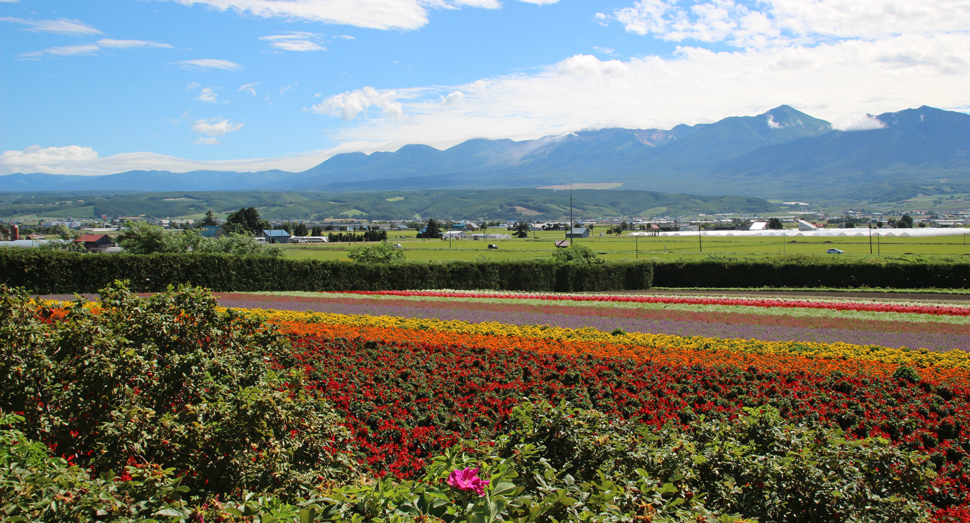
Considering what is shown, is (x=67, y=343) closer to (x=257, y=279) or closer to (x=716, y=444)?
(x=716, y=444)

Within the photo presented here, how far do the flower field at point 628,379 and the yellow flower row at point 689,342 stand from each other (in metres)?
0.04

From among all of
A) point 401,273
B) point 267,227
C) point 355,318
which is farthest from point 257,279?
point 267,227

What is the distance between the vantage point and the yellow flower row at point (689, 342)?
415 inches

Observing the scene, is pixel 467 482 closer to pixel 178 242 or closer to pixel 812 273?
pixel 812 273

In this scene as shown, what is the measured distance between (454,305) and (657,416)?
1395 centimetres

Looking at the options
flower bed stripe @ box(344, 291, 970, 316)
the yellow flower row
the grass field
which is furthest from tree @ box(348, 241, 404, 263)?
the yellow flower row

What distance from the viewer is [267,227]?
12031 centimetres

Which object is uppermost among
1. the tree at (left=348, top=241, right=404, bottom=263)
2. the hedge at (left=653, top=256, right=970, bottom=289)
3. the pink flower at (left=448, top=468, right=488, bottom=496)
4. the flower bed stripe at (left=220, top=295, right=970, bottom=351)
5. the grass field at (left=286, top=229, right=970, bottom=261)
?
the pink flower at (left=448, top=468, right=488, bottom=496)

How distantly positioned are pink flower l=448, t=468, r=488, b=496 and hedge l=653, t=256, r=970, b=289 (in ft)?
118

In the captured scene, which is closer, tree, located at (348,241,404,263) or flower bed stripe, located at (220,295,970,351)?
flower bed stripe, located at (220,295,970,351)

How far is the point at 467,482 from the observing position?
340 centimetres

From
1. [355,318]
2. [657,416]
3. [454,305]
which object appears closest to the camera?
[657,416]

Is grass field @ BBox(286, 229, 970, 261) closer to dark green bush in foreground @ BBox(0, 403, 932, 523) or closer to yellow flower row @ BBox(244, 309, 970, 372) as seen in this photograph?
yellow flower row @ BBox(244, 309, 970, 372)

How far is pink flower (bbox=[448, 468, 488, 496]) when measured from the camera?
3.38 metres
